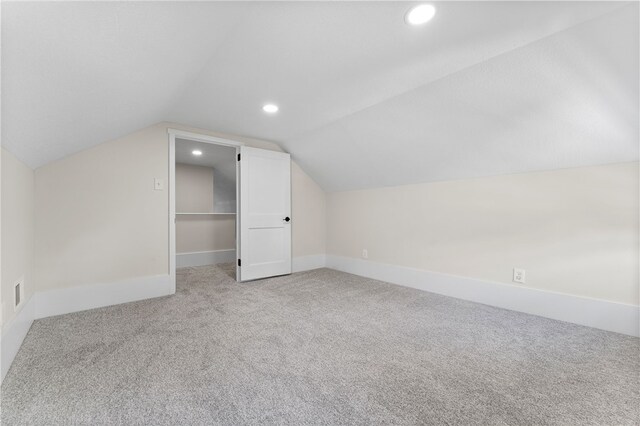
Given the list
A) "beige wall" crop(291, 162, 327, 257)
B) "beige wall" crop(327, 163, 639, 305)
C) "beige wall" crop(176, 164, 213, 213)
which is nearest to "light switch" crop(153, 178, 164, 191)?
"beige wall" crop(291, 162, 327, 257)

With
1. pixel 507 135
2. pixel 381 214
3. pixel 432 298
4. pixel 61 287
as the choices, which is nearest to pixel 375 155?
pixel 381 214

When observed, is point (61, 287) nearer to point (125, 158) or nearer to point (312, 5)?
point (125, 158)

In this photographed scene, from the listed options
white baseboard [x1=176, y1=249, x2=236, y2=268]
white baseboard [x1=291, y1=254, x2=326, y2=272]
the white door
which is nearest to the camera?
the white door

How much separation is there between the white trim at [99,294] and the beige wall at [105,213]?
62 millimetres

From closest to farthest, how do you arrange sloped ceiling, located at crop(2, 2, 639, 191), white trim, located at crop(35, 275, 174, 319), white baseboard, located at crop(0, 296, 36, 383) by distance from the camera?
sloped ceiling, located at crop(2, 2, 639, 191) → white baseboard, located at crop(0, 296, 36, 383) → white trim, located at crop(35, 275, 174, 319)

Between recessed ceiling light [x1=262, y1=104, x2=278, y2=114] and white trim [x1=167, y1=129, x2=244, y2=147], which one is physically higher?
recessed ceiling light [x1=262, y1=104, x2=278, y2=114]

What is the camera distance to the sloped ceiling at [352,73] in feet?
3.76

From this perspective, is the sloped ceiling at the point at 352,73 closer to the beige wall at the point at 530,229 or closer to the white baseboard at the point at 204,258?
the beige wall at the point at 530,229

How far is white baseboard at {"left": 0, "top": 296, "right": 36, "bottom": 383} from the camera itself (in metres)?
1.43

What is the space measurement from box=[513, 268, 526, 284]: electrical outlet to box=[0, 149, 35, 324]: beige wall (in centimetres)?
379

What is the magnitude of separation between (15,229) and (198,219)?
3.16 m

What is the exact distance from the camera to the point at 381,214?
12.0 feet

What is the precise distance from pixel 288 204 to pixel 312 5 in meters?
2.85

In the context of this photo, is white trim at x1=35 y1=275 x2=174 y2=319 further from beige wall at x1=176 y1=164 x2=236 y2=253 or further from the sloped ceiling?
beige wall at x1=176 y1=164 x2=236 y2=253
